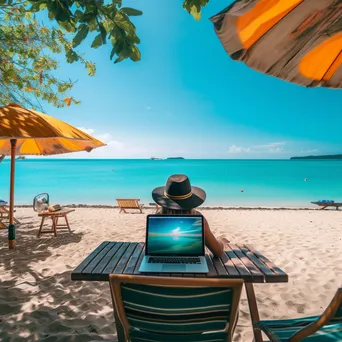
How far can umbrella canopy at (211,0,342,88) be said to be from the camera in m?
1.67

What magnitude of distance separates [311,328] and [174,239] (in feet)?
3.68

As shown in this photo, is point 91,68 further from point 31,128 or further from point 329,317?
point 329,317

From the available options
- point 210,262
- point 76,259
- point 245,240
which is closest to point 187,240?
point 210,262

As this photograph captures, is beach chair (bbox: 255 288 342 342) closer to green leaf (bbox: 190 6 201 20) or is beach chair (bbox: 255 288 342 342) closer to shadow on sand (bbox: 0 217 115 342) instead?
shadow on sand (bbox: 0 217 115 342)

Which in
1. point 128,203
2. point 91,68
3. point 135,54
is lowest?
point 128,203

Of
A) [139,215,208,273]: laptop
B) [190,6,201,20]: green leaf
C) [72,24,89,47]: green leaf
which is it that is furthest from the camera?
[190,6,201,20]: green leaf

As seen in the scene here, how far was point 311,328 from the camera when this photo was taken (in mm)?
1390

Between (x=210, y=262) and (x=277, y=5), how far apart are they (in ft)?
6.41

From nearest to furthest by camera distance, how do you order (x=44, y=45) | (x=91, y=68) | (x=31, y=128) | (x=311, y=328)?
(x=311, y=328)
(x=31, y=128)
(x=91, y=68)
(x=44, y=45)

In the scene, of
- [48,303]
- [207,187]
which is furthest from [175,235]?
[207,187]

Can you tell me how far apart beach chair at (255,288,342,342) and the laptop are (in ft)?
2.23

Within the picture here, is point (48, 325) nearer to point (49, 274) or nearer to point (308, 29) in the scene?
point (49, 274)

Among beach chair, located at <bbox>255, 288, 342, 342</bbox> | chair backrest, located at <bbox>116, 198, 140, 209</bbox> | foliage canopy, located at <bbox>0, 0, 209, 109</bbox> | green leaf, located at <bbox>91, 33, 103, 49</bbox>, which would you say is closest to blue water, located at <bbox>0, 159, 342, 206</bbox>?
chair backrest, located at <bbox>116, 198, 140, 209</bbox>

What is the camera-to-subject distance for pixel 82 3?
209cm
